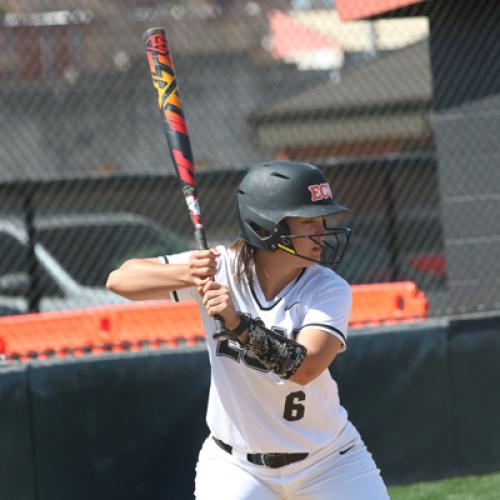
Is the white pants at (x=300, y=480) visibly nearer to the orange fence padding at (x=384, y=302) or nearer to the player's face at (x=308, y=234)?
the player's face at (x=308, y=234)

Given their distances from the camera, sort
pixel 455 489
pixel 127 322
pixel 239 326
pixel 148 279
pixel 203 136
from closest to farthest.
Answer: pixel 239 326, pixel 148 279, pixel 455 489, pixel 127 322, pixel 203 136

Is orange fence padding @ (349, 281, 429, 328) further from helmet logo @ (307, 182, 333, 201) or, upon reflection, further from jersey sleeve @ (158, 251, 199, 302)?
helmet logo @ (307, 182, 333, 201)

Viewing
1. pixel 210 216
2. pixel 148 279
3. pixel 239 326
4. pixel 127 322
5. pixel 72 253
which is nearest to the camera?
pixel 239 326

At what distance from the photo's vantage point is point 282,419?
362 centimetres

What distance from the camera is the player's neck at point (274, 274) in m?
3.69

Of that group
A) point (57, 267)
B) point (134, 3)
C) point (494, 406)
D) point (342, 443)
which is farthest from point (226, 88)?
point (342, 443)

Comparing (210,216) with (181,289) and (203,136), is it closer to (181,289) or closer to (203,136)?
(203,136)

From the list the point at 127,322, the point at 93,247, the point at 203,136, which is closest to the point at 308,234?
the point at 127,322

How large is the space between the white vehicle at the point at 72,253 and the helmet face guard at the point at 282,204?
4.86 meters

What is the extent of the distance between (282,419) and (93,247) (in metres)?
5.27

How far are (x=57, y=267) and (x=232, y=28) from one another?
525 cm

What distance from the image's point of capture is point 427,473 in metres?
5.66

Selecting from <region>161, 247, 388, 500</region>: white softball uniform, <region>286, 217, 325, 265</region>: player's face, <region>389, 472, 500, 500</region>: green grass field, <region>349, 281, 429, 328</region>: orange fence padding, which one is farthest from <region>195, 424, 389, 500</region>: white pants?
<region>349, 281, 429, 328</region>: orange fence padding

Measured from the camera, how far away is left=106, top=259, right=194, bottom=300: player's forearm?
11.7 ft
